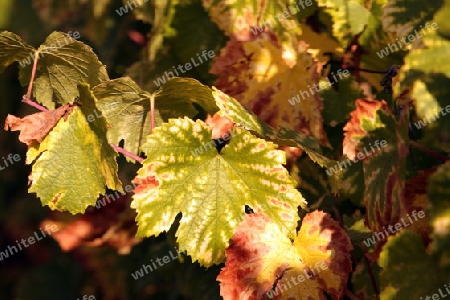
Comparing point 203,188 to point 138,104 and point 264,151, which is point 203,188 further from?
point 138,104

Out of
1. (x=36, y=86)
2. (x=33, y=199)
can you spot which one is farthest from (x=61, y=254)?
(x=36, y=86)

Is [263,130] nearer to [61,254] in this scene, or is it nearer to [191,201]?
[191,201]

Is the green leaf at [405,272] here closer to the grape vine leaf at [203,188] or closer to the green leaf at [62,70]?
the grape vine leaf at [203,188]

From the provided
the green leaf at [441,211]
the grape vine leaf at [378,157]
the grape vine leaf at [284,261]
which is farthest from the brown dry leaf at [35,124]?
the green leaf at [441,211]

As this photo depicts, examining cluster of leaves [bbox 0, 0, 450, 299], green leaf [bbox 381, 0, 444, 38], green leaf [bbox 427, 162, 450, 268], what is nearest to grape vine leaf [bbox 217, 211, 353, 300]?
cluster of leaves [bbox 0, 0, 450, 299]

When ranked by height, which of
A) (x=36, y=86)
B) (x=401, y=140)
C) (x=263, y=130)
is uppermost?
(x=36, y=86)

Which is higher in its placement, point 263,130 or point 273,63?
point 273,63

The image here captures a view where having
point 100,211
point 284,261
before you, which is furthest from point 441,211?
point 100,211
